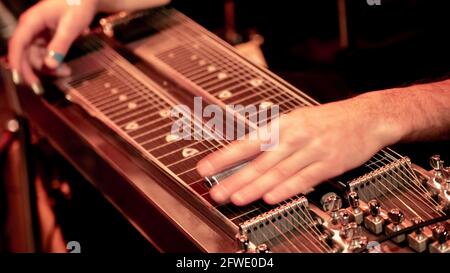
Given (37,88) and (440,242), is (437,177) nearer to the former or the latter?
(440,242)

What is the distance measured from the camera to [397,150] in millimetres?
1260

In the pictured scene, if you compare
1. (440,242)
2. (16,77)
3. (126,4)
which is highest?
(126,4)

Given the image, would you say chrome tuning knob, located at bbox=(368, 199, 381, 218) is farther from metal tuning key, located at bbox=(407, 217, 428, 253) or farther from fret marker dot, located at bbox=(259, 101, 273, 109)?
fret marker dot, located at bbox=(259, 101, 273, 109)

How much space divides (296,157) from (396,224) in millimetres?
206

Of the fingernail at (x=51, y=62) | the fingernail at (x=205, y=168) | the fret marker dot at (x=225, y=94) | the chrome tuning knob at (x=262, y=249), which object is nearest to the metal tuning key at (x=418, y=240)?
the chrome tuning knob at (x=262, y=249)

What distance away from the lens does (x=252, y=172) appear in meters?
1.09

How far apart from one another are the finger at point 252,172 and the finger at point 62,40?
703 millimetres

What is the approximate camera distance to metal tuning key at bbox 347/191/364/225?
1013mm

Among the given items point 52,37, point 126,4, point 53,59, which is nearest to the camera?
point 53,59

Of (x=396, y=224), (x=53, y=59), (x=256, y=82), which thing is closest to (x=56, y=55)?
Answer: (x=53, y=59)

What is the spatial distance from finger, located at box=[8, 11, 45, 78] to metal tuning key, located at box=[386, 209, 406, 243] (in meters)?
1.04

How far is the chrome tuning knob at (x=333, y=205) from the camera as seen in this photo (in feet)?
3.29

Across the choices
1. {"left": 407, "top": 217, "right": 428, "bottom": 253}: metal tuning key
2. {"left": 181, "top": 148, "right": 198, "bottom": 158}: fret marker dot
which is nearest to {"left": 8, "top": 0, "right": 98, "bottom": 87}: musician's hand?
{"left": 181, "top": 148, "right": 198, "bottom": 158}: fret marker dot
